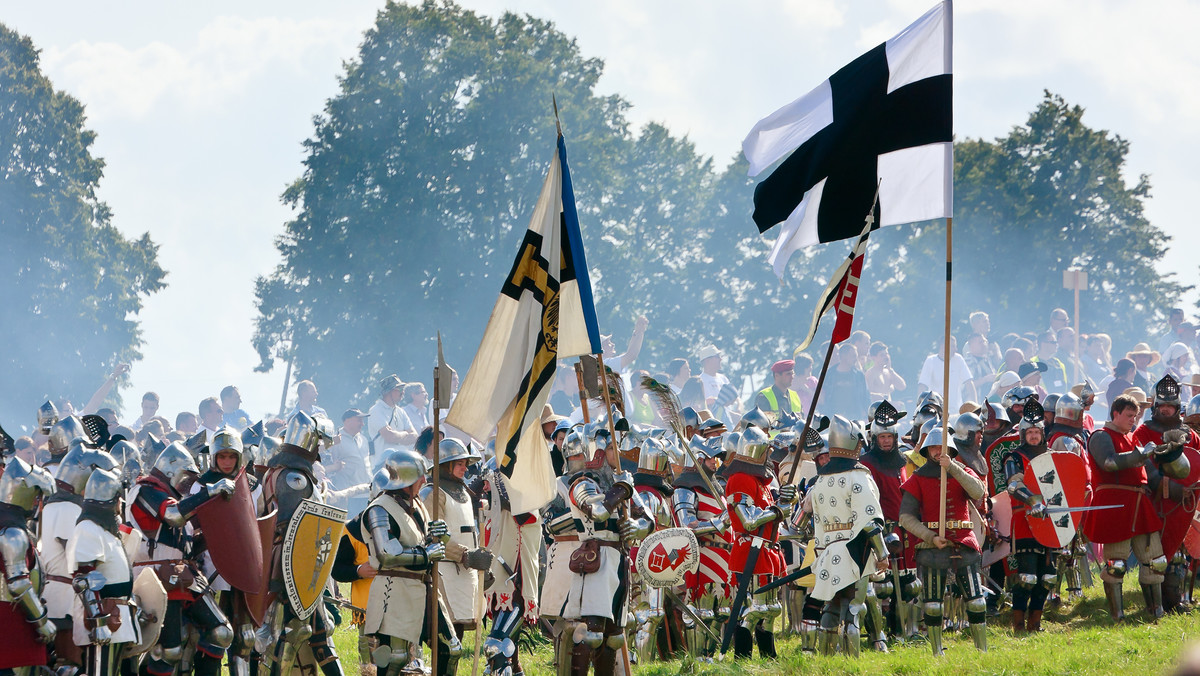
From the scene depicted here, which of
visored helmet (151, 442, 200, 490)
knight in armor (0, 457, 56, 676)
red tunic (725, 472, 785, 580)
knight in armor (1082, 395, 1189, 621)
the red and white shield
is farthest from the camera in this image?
knight in armor (1082, 395, 1189, 621)

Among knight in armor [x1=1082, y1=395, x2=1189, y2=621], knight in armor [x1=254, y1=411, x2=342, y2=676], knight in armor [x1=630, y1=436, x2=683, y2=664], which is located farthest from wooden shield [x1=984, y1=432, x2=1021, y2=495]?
knight in armor [x1=254, y1=411, x2=342, y2=676]

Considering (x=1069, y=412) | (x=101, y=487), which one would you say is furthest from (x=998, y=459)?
(x=101, y=487)

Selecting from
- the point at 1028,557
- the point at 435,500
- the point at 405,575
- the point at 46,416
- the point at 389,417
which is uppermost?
the point at 389,417

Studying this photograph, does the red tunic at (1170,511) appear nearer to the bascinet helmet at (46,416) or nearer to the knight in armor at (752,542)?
the knight in armor at (752,542)

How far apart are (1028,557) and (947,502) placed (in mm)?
1716

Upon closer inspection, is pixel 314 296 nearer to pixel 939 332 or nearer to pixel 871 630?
pixel 939 332

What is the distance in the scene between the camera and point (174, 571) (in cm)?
903

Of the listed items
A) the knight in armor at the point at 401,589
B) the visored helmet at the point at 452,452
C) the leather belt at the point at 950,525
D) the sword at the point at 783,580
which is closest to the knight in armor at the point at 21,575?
the knight in armor at the point at 401,589

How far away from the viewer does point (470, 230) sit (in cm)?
3409

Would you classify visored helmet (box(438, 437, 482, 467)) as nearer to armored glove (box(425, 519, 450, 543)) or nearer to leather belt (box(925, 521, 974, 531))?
armored glove (box(425, 519, 450, 543))

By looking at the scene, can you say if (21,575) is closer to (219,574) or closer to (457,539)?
(219,574)

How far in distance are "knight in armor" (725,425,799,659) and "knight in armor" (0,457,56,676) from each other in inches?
192

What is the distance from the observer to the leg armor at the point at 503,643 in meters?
9.97

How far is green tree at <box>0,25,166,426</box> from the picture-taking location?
31625 mm
